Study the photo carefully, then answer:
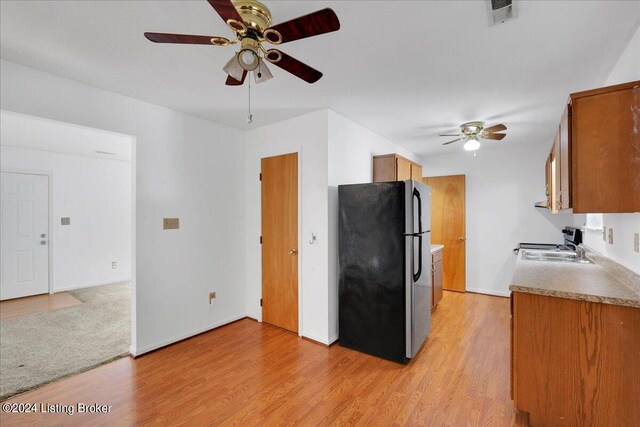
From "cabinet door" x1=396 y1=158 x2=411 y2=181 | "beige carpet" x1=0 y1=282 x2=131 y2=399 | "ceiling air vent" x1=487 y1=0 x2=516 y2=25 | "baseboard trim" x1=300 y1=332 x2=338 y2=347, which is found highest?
"ceiling air vent" x1=487 y1=0 x2=516 y2=25

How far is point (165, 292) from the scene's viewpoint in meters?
2.99

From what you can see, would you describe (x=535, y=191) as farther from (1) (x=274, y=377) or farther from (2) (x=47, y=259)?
(2) (x=47, y=259)

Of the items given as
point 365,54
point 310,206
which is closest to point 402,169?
point 310,206

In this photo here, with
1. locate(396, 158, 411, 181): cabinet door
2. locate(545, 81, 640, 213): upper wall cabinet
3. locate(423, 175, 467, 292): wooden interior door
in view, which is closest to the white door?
locate(396, 158, 411, 181): cabinet door

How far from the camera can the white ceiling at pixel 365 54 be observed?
5.05 feet

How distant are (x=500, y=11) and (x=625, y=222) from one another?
164 cm

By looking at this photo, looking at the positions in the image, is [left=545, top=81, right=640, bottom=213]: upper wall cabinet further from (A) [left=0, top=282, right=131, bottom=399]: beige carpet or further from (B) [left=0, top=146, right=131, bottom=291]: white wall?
(B) [left=0, top=146, right=131, bottom=291]: white wall

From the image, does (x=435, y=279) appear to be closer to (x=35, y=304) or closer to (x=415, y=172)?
(x=415, y=172)

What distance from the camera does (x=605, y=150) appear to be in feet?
5.21

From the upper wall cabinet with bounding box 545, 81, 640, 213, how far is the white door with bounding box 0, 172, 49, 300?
696 centimetres

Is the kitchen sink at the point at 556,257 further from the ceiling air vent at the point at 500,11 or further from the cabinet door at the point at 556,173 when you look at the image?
the ceiling air vent at the point at 500,11

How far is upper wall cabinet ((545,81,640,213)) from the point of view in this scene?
5.01ft

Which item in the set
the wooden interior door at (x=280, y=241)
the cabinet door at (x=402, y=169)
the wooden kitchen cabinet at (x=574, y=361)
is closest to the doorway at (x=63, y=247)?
the wooden interior door at (x=280, y=241)

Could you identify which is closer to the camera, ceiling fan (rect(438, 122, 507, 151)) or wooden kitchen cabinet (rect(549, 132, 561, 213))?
wooden kitchen cabinet (rect(549, 132, 561, 213))
